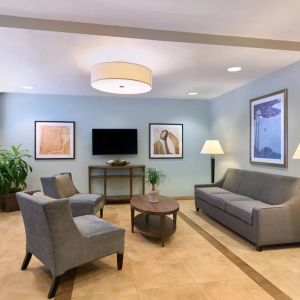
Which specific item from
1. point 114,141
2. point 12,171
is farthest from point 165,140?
point 12,171

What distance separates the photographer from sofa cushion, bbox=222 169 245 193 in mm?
4720

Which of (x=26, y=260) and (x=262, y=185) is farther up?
(x=262, y=185)

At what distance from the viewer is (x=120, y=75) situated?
2.89 metres

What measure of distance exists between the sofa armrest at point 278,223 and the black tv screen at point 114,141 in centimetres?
334

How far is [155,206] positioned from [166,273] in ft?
3.73

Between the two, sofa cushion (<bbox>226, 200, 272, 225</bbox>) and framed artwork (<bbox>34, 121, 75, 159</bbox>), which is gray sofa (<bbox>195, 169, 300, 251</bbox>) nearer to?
sofa cushion (<bbox>226, 200, 272, 225</bbox>)

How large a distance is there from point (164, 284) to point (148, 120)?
4.19 meters

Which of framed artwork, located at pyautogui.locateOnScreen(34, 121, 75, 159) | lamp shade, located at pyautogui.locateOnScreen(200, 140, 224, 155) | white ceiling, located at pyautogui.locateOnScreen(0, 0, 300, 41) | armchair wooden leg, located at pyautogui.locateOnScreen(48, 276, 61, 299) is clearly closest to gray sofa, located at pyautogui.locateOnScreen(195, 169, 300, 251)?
lamp shade, located at pyautogui.locateOnScreen(200, 140, 224, 155)

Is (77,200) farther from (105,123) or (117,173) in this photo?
(105,123)

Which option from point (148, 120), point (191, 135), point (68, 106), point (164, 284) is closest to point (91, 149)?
point (68, 106)

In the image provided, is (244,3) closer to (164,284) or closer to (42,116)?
(164,284)

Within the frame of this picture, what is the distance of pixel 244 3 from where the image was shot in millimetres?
2234

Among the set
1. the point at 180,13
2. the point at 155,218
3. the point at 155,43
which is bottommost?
the point at 155,218

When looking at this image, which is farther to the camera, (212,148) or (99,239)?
(212,148)
